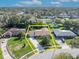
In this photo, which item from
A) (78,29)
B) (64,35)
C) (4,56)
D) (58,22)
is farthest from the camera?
(58,22)

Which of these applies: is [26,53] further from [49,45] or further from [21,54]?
[49,45]

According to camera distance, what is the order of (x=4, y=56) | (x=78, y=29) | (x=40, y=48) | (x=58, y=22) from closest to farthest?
(x=4, y=56), (x=40, y=48), (x=78, y=29), (x=58, y=22)

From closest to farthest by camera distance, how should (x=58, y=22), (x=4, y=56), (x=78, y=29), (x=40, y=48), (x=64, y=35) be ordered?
(x=4, y=56) < (x=40, y=48) < (x=64, y=35) < (x=78, y=29) < (x=58, y=22)

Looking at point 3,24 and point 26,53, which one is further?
point 3,24

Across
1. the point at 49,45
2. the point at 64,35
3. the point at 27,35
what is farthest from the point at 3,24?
the point at 49,45

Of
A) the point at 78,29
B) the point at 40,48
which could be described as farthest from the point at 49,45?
the point at 78,29

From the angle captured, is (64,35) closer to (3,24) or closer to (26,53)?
(26,53)

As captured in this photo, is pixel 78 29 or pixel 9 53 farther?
pixel 78 29

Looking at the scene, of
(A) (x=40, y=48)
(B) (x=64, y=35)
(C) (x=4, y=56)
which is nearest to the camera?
(C) (x=4, y=56)

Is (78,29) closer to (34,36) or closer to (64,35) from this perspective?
(64,35)
